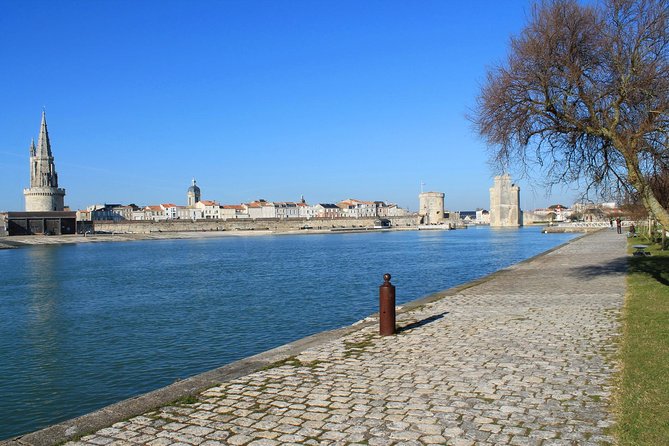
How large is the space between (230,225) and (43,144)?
49824 mm

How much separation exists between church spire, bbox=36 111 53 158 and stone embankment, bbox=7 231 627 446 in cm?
13920

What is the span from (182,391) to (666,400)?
542 centimetres

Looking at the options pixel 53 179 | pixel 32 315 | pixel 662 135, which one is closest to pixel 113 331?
pixel 32 315

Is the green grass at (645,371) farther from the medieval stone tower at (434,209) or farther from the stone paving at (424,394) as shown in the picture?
the medieval stone tower at (434,209)

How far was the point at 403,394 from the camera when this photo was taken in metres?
6.63

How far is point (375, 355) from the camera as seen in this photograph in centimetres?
876

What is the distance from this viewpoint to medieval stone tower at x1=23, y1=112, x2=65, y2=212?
129875 millimetres

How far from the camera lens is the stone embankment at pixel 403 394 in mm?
5410

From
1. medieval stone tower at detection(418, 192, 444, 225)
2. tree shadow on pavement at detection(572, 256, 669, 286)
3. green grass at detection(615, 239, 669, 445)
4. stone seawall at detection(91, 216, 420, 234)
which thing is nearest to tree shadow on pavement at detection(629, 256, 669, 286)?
tree shadow on pavement at detection(572, 256, 669, 286)

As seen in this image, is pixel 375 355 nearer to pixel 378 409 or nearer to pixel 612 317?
pixel 378 409

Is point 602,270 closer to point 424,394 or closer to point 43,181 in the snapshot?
point 424,394

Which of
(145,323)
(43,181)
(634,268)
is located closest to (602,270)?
(634,268)

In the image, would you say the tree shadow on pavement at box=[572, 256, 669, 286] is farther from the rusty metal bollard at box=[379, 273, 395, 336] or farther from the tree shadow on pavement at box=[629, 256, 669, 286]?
the rusty metal bollard at box=[379, 273, 395, 336]

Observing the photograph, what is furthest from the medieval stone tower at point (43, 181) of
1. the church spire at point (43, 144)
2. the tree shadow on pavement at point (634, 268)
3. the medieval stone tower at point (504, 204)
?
the tree shadow on pavement at point (634, 268)
